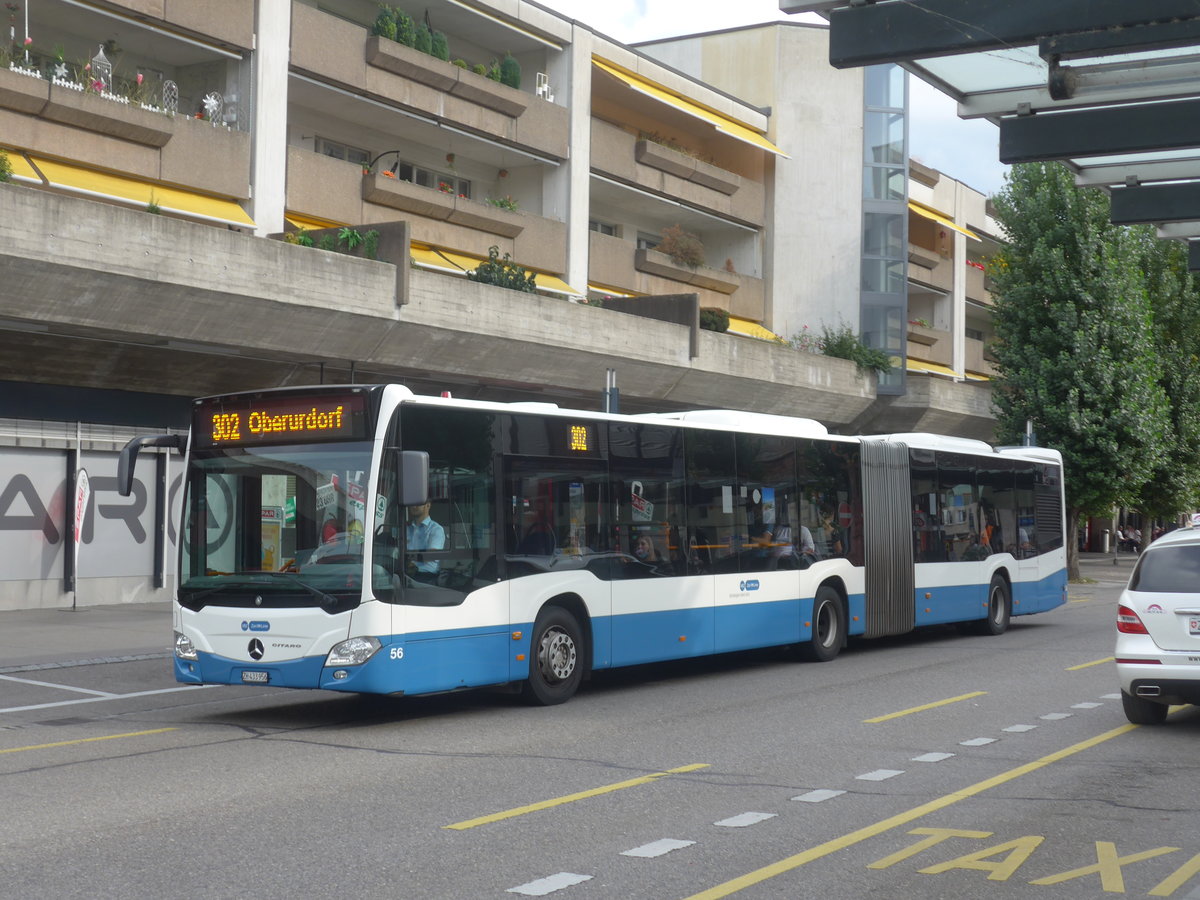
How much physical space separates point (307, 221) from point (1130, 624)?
68.6 feet

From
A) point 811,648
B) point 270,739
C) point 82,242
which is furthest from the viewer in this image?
point 82,242

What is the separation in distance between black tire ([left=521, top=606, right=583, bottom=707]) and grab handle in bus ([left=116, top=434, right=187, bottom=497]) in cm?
362

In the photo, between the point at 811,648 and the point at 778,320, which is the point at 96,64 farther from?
the point at 778,320

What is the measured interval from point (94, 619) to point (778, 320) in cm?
2878

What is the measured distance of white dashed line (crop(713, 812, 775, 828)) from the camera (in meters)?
7.77

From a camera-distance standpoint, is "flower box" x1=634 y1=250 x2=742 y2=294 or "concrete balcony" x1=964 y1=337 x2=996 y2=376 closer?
"flower box" x1=634 y1=250 x2=742 y2=294

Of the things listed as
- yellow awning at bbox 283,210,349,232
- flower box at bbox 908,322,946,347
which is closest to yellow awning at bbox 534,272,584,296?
yellow awning at bbox 283,210,349,232

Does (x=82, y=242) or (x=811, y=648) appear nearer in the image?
(x=811, y=648)

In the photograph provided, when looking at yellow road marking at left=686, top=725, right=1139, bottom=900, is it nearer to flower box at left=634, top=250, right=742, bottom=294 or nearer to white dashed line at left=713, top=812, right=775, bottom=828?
white dashed line at left=713, top=812, right=775, bottom=828

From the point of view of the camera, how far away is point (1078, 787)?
898 cm

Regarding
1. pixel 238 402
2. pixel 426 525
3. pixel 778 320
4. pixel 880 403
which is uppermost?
pixel 778 320

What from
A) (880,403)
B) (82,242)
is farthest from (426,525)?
(880,403)

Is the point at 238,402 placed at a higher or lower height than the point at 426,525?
higher

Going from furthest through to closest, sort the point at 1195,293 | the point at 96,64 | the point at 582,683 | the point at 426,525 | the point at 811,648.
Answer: the point at 1195,293
the point at 96,64
the point at 811,648
the point at 582,683
the point at 426,525
